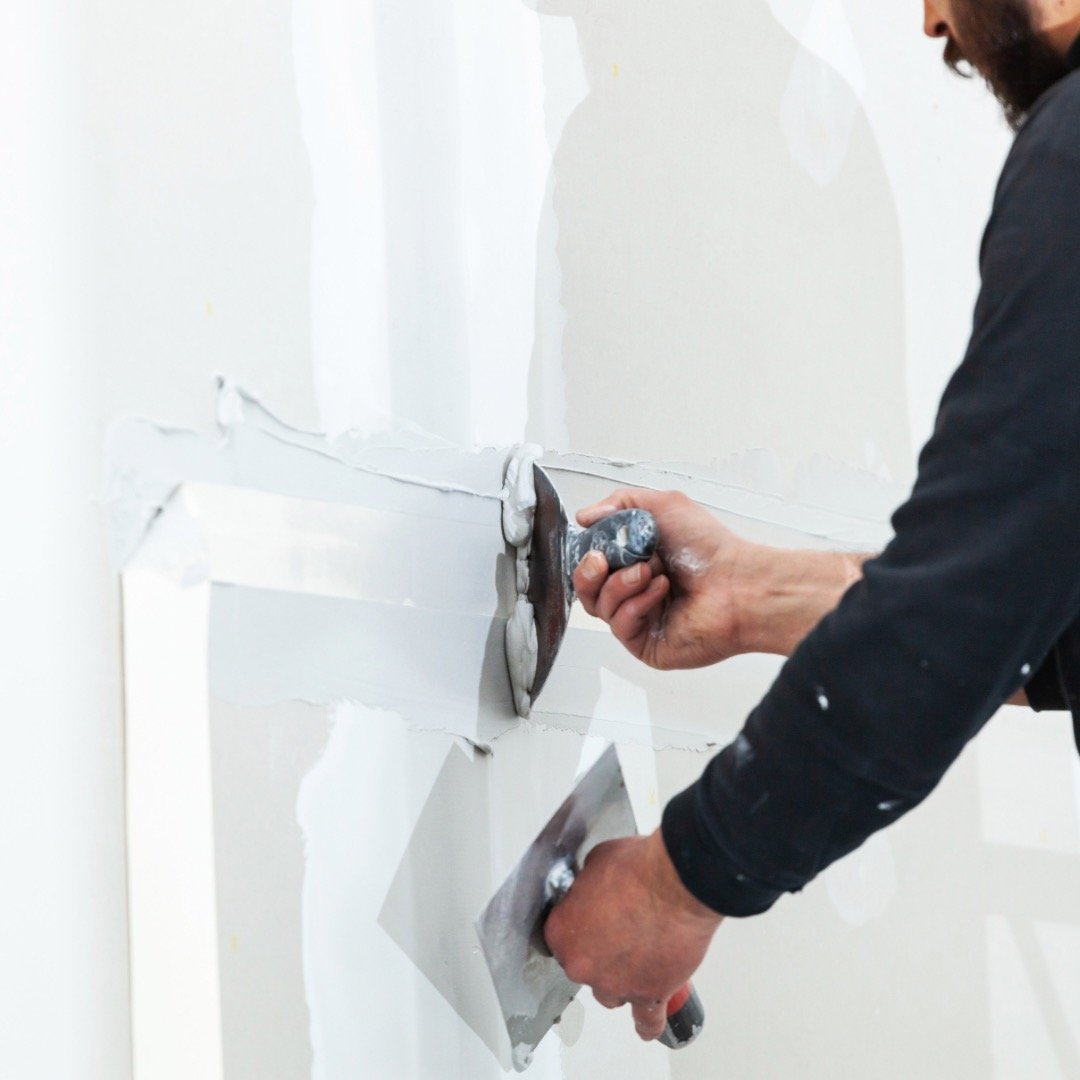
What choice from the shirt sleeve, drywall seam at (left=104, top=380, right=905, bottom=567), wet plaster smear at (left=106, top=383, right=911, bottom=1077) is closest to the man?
the shirt sleeve

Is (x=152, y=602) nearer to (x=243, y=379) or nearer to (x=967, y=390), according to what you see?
(x=243, y=379)

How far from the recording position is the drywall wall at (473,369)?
780mm

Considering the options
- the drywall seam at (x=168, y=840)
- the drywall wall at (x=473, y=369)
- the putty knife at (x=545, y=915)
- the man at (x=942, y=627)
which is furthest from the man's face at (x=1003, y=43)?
the drywall seam at (x=168, y=840)

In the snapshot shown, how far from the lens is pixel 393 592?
1072 mm

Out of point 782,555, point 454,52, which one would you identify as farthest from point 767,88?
point 782,555

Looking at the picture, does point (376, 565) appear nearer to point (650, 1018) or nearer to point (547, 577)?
point (547, 577)

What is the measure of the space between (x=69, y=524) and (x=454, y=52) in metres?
0.72

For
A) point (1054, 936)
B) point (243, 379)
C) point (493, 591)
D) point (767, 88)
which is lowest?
point (1054, 936)

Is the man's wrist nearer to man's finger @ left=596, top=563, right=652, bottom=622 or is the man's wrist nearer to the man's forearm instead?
the man's forearm

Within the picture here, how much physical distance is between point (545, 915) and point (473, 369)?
0.54 metres

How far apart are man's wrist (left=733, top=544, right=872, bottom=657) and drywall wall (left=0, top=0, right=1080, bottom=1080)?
21 cm

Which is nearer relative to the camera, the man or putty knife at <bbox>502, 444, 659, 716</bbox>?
the man

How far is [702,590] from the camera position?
1222mm

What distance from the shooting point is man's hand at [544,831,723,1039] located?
0.92m
